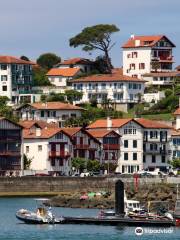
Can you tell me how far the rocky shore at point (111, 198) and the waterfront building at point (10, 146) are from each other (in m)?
17.3

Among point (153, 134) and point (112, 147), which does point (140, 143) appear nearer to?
point (153, 134)

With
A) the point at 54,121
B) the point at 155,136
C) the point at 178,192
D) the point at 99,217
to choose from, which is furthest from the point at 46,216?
the point at 54,121

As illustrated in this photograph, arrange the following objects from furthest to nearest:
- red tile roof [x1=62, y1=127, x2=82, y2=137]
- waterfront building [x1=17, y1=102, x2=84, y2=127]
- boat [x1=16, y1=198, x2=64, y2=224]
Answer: waterfront building [x1=17, y1=102, x2=84, y2=127], red tile roof [x1=62, y1=127, x2=82, y2=137], boat [x1=16, y1=198, x2=64, y2=224]

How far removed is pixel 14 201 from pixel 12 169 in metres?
18.8

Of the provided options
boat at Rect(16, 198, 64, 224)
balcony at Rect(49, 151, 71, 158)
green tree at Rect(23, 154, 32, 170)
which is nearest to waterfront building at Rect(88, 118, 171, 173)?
balcony at Rect(49, 151, 71, 158)

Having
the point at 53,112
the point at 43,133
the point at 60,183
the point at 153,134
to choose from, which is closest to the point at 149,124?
the point at 153,134

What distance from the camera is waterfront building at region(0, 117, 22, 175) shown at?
164500mm

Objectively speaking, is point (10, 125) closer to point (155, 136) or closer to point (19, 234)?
point (155, 136)

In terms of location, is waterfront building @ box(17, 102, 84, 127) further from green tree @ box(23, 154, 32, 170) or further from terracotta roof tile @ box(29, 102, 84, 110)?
green tree @ box(23, 154, 32, 170)

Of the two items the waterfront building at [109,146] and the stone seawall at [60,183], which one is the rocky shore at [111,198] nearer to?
the stone seawall at [60,183]

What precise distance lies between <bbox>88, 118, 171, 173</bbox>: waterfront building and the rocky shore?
2587 cm

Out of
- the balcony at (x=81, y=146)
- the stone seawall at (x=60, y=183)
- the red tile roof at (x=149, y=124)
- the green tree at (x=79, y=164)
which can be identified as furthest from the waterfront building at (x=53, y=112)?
the stone seawall at (x=60, y=183)

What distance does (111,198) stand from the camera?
142m

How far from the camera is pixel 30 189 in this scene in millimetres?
154500
